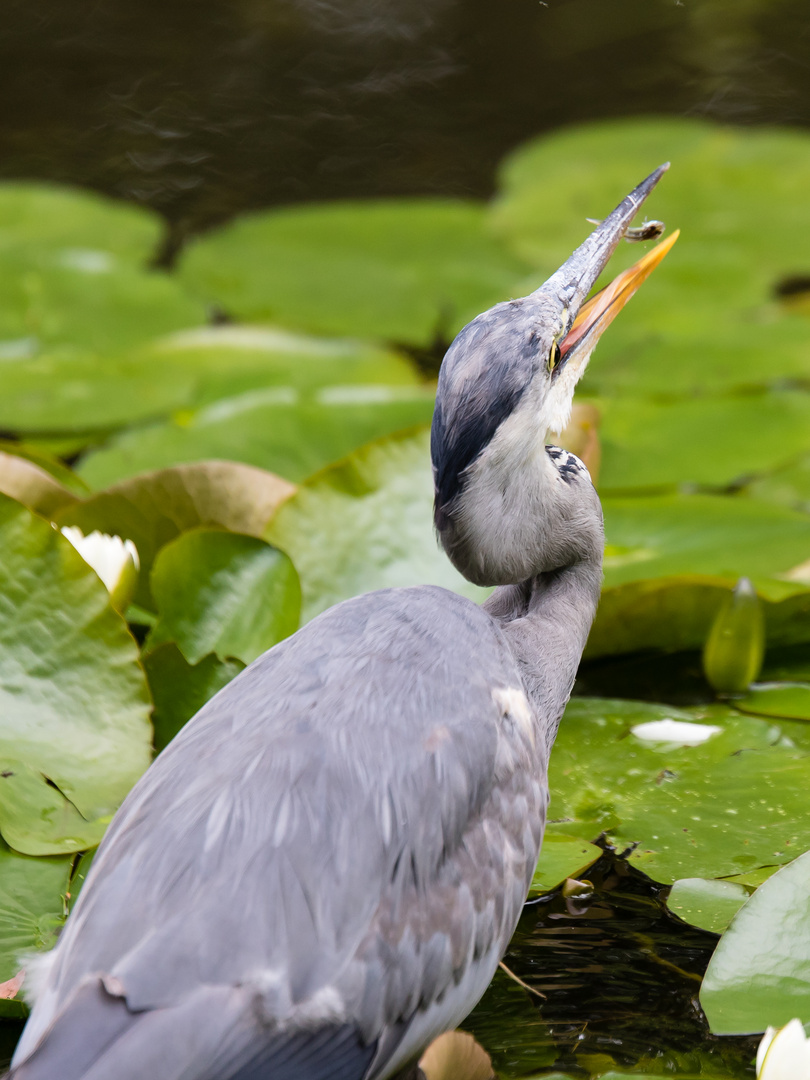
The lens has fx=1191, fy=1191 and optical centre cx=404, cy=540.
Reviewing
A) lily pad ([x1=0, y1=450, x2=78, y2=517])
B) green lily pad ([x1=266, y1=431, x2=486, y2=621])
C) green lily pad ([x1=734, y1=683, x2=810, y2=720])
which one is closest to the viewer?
green lily pad ([x1=734, y1=683, x2=810, y2=720])

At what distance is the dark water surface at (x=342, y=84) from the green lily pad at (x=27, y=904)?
155 inches

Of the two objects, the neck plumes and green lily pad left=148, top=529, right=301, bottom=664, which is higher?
the neck plumes

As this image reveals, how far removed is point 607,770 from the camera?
2.46m

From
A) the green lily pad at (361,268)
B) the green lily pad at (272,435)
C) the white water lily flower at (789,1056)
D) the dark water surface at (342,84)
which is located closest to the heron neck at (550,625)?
the white water lily flower at (789,1056)

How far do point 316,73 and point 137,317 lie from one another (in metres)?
3.18

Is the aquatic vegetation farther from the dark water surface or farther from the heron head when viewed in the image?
the dark water surface

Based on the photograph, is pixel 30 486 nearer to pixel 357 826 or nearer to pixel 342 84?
pixel 357 826


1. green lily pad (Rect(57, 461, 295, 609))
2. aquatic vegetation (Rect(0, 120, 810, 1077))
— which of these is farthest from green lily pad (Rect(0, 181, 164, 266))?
green lily pad (Rect(57, 461, 295, 609))

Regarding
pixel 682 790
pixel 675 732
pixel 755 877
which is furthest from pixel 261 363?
pixel 755 877

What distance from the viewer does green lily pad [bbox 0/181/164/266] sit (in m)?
4.79

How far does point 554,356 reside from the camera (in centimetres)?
224

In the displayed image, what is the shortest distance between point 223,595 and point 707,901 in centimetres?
115

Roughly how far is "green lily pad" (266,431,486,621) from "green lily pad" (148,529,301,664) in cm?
21

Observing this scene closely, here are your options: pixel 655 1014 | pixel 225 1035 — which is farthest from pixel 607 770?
pixel 225 1035
